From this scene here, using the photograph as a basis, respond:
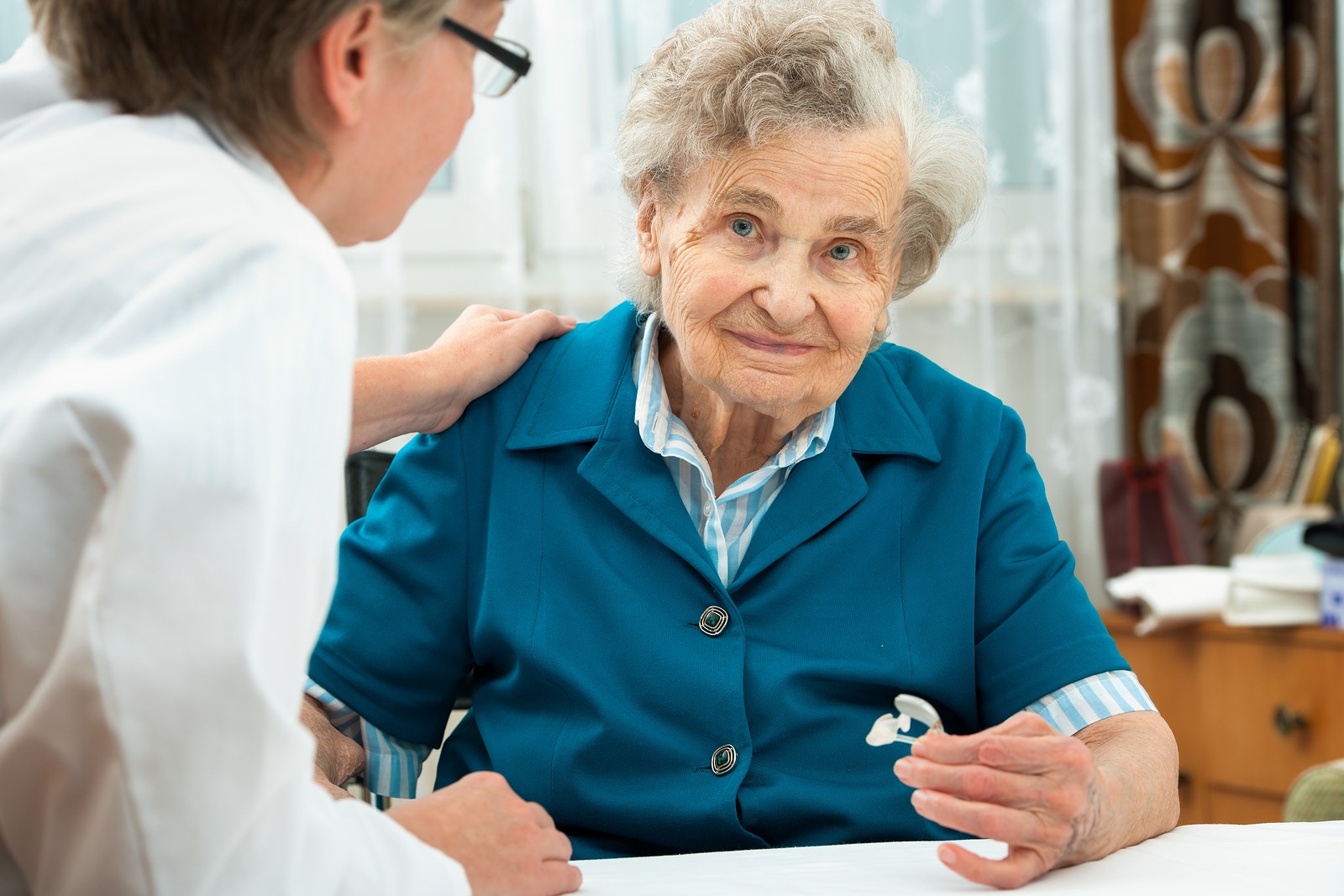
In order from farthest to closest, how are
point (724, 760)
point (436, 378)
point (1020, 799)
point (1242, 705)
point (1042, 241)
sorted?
point (1042, 241) → point (1242, 705) → point (436, 378) → point (724, 760) → point (1020, 799)

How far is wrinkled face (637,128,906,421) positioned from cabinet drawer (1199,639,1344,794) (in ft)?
4.97

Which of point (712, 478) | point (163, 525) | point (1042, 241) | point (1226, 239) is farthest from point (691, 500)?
point (1226, 239)

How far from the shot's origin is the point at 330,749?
48.2 inches

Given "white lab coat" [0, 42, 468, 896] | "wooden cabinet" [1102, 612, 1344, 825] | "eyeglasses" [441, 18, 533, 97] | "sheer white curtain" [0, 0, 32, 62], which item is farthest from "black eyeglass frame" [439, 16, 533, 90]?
"wooden cabinet" [1102, 612, 1344, 825]

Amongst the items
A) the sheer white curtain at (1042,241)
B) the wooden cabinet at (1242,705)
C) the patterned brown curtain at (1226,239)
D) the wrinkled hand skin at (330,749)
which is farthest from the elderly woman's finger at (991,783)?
the patterned brown curtain at (1226,239)

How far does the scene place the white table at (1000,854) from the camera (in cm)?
90

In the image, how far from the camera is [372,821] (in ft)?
2.36

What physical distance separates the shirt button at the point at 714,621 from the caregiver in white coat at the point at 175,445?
496 millimetres

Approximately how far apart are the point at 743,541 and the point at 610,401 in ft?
0.69

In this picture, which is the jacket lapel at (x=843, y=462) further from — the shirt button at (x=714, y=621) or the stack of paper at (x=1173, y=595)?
the stack of paper at (x=1173, y=595)

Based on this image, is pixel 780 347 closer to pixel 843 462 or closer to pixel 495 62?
pixel 843 462

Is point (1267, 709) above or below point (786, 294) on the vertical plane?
below

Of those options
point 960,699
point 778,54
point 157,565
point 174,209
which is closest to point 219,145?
point 174,209

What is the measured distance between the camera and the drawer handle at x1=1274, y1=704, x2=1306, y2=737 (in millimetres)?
2367
